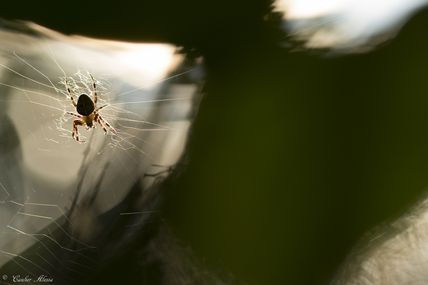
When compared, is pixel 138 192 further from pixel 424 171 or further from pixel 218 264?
pixel 424 171

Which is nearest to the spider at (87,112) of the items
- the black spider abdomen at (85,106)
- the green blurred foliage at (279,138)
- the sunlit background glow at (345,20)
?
the black spider abdomen at (85,106)

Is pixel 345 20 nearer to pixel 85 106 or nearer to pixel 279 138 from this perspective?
pixel 279 138

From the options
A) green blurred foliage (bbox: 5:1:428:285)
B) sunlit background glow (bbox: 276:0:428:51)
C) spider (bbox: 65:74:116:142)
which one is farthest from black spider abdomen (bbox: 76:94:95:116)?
sunlit background glow (bbox: 276:0:428:51)

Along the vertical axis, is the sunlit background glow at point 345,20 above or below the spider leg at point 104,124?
above

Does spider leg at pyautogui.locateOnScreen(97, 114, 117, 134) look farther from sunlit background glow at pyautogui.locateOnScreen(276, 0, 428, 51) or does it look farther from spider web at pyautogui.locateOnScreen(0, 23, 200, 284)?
sunlit background glow at pyautogui.locateOnScreen(276, 0, 428, 51)

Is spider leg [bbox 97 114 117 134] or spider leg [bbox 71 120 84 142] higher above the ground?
spider leg [bbox 97 114 117 134]

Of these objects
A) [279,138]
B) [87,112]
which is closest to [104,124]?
[87,112]

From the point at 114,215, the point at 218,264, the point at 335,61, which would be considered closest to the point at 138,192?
the point at 114,215

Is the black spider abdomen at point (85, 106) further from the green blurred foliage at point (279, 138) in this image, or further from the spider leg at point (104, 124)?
the green blurred foliage at point (279, 138)
